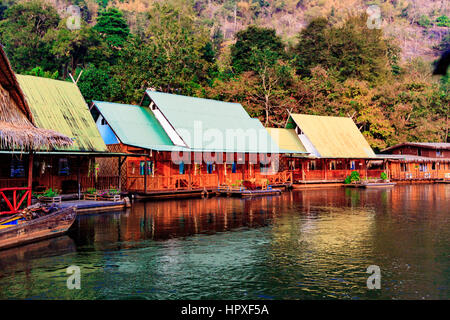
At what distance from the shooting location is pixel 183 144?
32.0 metres

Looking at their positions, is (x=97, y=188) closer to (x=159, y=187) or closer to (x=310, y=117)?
(x=159, y=187)

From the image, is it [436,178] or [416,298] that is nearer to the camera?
[416,298]

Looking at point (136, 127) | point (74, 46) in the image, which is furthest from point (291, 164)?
point (74, 46)

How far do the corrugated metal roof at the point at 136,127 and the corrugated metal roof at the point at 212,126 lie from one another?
1.20 m

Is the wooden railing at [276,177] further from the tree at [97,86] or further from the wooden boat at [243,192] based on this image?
the tree at [97,86]

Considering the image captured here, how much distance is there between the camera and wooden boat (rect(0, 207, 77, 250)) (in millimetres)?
13656

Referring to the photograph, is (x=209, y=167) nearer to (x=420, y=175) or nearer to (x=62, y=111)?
(x=62, y=111)

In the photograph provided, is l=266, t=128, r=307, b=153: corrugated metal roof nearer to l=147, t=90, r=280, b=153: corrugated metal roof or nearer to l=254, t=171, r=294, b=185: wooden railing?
l=254, t=171, r=294, b=185: wooden railing

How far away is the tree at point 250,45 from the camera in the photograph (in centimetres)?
6569

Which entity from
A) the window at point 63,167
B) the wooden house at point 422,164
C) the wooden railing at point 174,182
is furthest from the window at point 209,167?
the wooden house at point 422,164

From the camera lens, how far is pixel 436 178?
53.1 meters

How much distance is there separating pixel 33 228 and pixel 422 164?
163 feet

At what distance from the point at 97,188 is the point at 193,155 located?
26.1 ft

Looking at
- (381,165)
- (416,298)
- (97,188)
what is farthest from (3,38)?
(416,298)
